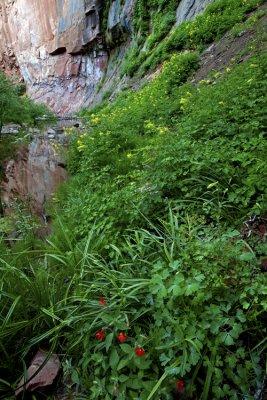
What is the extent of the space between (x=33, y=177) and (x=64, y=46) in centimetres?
2875

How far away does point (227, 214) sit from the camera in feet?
9.80

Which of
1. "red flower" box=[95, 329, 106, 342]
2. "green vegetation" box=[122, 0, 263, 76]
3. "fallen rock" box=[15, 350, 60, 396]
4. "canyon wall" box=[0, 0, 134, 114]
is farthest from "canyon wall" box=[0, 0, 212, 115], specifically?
"red flower" box=[95, 329, 106, 342]

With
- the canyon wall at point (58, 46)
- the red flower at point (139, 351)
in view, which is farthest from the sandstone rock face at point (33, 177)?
the canyon wall at point (58, 46)

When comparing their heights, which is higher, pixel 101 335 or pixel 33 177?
pixel 101 335

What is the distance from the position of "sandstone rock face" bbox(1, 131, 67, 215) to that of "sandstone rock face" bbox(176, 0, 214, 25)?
793 centimetres

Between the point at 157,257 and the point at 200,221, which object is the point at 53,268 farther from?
the point at 200,221

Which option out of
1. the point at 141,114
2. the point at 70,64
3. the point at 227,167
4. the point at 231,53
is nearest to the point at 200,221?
the point at 227,167

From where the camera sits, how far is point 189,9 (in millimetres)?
14812

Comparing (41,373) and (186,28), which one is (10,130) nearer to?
(186,28)

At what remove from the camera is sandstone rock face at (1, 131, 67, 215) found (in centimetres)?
742

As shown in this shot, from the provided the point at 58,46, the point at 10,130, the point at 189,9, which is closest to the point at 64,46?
the point at 58,46

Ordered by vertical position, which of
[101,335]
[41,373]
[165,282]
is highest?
[165,282]

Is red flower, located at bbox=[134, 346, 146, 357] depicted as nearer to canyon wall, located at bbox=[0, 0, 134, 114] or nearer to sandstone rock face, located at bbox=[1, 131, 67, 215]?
sandstone rock face, located at bbox=[1, 131, 67, 215]

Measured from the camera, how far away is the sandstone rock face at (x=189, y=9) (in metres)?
13.9
